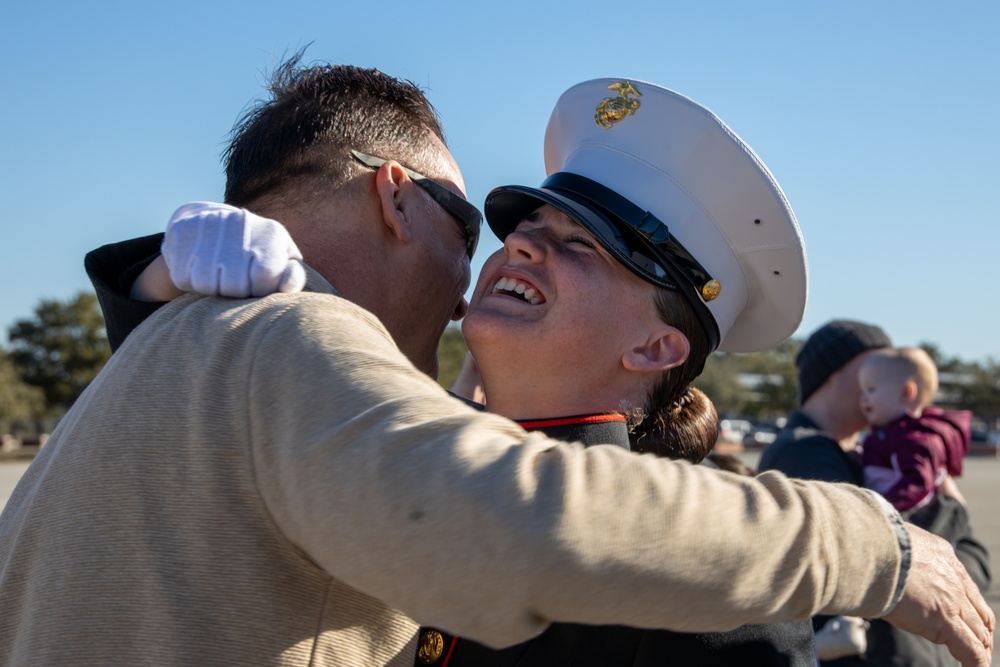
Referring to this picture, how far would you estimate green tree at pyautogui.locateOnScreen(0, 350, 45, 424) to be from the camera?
47406mm

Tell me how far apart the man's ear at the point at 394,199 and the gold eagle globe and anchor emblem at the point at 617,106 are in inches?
23.5

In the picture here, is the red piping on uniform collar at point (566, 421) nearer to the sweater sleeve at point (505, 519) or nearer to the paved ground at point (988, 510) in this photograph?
the sweater sleeve at point (505, 519)

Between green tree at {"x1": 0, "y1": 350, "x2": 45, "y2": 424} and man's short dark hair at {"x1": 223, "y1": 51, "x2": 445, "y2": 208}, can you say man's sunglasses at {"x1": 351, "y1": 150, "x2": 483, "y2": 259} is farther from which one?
green tree at {"x1": 0, "y1": 350, "x2": 45, "y2": 424}

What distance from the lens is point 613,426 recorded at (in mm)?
2379

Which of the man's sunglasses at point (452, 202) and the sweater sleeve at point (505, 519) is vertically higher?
the man's sunglasses at point (452, 202)

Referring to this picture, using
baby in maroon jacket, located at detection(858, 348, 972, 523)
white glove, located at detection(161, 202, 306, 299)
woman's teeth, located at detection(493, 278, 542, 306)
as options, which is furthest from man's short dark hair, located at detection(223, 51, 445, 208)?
baby in maroon jacket, located at detection(858, 348, 972, 523)

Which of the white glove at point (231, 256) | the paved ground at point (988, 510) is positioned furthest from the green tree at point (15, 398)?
the white glove at point (231, 256)

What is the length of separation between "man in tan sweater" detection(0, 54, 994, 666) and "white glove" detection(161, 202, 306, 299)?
48mm

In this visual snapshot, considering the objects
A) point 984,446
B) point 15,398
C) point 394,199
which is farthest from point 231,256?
point 984,446

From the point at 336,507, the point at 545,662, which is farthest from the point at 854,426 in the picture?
the point at 336,507

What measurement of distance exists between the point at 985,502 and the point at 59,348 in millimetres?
46945

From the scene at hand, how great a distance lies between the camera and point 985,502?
822 inches

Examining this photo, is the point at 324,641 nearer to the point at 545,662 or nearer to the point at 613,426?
the point at 545,662

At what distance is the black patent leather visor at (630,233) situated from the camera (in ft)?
8.38
